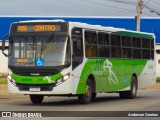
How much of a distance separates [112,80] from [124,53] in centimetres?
183

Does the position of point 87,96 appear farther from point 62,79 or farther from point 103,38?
point 103,38

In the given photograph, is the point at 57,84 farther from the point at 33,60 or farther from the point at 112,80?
the point at 112,80

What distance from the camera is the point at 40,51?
21.2 meters

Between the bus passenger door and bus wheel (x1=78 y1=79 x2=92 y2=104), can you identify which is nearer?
Result: the bus passenger door

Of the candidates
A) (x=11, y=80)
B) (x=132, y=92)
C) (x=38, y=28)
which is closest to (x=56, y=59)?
(x=38, y=28)

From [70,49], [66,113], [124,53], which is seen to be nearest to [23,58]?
[70,49]

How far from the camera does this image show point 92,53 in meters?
23.0

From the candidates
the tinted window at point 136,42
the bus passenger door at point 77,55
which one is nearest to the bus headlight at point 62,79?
the bus passenger door at point 77,55

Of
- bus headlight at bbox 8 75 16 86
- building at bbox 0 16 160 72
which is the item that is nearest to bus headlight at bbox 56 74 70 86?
bus headlight at bbox 8 75 16 86

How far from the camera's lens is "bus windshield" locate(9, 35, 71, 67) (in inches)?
830

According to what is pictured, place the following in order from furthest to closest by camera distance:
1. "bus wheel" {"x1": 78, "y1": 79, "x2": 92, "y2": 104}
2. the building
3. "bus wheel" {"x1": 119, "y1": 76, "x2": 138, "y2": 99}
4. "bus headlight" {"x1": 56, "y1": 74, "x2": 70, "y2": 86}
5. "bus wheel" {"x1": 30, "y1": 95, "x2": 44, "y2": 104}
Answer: the building → "bus wheel" {"x1": 119, "y1": 76, "x2": 138, "y2": 99} → "bus wheel" {"x1": 30, "y1": 95, "x2": 44, "y2": 104} → "bus wheel" {"x1": 78, "y1": 79, "x2": 92, "y2": 104} → "bus headlight" {"x1": 56, "y1": 74, "x2": 70, "y2": 86}

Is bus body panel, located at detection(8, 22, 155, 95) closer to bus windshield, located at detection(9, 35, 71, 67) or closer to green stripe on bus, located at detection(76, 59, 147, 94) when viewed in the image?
green stripe on bus, located at detection(76, 59, 147, 94)

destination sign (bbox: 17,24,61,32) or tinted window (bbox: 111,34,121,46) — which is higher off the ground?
destination sign (bbox: 17,24,61,32)

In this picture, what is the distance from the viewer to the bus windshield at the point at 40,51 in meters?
21.1
